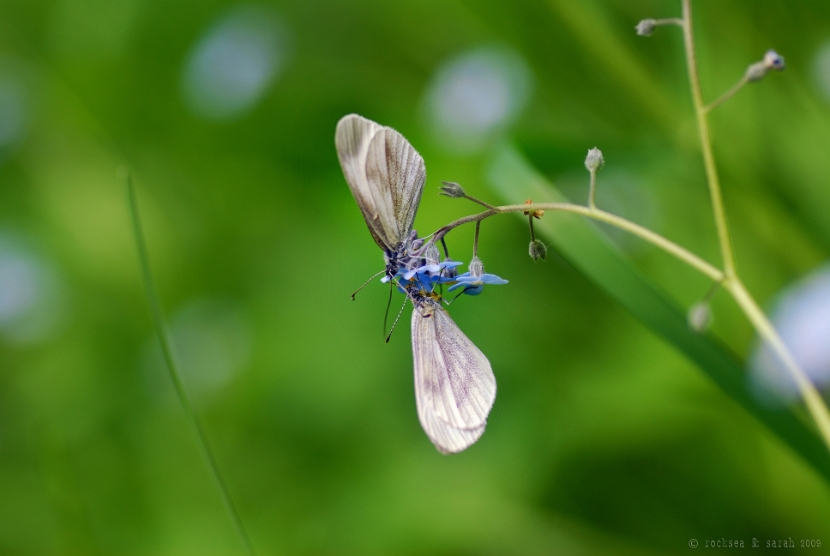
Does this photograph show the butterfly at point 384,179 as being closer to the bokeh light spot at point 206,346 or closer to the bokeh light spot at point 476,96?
the bokeh light spot at point 476,96

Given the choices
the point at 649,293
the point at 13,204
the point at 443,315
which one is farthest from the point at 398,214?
the point at 13,204

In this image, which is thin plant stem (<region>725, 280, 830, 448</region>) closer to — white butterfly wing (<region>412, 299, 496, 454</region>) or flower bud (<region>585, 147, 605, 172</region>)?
flower bud (<region>585, 147, 605, 172</region>)

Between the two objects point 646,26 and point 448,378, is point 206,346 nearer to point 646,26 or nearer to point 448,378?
point 448,378

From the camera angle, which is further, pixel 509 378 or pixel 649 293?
pixel 509 378

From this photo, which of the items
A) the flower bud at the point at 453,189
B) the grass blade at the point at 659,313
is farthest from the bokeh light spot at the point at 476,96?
the flower bud at the point at 453,189

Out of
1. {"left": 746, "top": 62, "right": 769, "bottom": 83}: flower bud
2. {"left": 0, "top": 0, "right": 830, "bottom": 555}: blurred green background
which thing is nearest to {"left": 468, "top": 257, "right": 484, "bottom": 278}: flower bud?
{"left": 746, "top": 62, "right": 769, "bottom": 83}: flower bud

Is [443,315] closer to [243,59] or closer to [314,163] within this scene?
[314,163]
